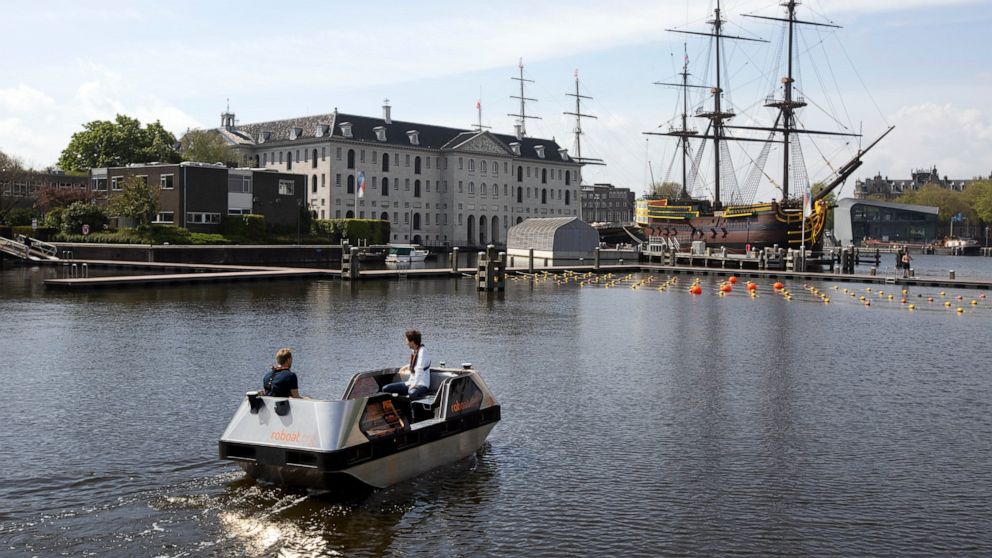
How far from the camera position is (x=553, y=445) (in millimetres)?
19484

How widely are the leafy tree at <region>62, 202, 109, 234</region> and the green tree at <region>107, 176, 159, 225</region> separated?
1.81 meters

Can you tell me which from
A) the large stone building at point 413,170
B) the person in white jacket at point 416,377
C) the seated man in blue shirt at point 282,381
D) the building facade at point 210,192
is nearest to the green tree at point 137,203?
the building facade at point 210,192

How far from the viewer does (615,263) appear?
99.4m

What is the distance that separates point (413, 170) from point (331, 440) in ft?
445

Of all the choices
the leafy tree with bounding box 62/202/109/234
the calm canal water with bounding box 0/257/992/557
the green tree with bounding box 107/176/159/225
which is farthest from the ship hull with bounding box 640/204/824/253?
the calm canal water with bounding box 0/257/992/557

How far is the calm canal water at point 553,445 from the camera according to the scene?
1427 centimetres

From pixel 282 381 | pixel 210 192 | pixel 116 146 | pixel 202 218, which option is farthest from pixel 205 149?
pixel 282 381

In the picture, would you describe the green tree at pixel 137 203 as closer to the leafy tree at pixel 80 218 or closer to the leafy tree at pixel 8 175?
the leafy tree at pixel 80 218

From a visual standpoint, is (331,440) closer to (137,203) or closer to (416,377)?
(416,377)

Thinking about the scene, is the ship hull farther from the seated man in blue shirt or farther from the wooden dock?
the seated man in blue shirt

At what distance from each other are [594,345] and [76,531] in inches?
933

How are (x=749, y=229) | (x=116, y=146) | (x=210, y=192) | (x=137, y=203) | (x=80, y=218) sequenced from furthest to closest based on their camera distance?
(x=116, y=146)
(x=749, y=229)
(x=210, y=192)
(x=80, y=218)
(x=137, y=203)

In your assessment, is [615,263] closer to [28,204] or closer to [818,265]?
[818,265]

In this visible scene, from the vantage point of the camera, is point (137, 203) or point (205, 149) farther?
point (205, 149)
